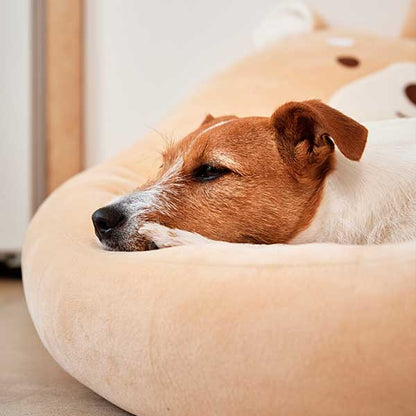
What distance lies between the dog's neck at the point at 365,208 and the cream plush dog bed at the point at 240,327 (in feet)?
0.92

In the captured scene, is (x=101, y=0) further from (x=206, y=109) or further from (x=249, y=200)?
(x=249, y=200)

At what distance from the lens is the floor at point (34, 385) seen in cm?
148

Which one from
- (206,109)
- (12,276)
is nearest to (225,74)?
(206,109)

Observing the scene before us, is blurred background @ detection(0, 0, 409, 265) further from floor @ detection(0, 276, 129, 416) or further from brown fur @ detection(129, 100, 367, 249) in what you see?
brown fur @ detection(129, 100, 367, 249)

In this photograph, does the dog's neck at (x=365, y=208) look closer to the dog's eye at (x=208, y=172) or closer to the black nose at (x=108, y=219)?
the dog's eye at (x=208, y=172)

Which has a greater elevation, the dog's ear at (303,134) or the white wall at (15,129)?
the dog's ear at (303,134)

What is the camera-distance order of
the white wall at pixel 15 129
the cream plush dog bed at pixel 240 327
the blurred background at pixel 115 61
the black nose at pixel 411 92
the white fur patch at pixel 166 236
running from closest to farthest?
the cream plush dog bed at pixel 240 327
the white fur patch at pixel 166 236
the black nose at pixel 411 92
the white wall at pixel 15 129
the blurred background at pixel 115 61

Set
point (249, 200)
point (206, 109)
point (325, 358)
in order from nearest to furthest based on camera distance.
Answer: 1. point (325, 358)
2. point (249, 200)
3. point (206, 109)

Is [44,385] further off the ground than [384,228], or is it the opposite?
[384,228]

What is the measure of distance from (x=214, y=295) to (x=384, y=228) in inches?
20.6

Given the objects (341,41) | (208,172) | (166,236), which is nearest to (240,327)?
(166,236)

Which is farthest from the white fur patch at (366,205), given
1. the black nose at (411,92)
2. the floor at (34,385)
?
the black nose at (411,92)

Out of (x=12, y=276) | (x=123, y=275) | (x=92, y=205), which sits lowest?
(x=12, y=276)

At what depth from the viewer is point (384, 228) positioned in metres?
1.51
